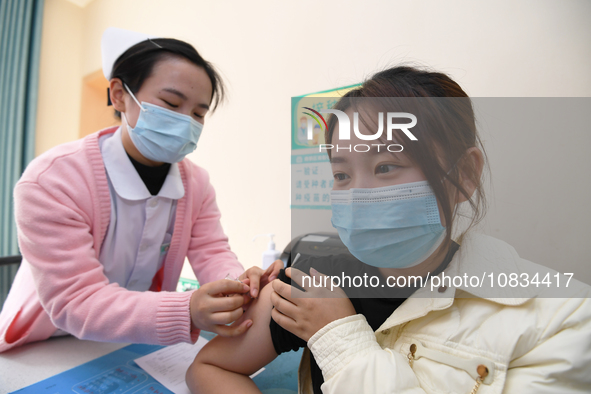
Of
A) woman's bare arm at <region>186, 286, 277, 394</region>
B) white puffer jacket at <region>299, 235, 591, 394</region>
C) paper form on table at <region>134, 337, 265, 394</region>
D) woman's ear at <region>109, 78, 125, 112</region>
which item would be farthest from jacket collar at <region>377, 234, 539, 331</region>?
woman's ear at <region>109, 78, 125, 112</region>

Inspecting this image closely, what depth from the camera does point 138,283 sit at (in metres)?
1.11

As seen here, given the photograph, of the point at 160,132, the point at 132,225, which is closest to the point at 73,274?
the point at 132,225

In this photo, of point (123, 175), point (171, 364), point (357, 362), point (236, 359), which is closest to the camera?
point (357, 362)

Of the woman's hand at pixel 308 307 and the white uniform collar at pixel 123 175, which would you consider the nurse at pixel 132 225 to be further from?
the woman's hand at pixel 308 307

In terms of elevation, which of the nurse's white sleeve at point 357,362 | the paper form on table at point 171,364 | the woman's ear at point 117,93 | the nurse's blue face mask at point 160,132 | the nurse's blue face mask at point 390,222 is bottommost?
the paper form on table at point 171,364

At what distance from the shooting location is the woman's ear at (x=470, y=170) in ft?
1.96

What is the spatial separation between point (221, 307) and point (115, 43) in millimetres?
972

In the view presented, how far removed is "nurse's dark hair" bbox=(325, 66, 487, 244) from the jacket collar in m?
0.05

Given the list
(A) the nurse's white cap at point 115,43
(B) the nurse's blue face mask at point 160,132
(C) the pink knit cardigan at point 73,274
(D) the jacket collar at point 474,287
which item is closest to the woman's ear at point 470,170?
(D) the jacket collar at point 474,287

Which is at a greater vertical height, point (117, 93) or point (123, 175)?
point (117, 93)

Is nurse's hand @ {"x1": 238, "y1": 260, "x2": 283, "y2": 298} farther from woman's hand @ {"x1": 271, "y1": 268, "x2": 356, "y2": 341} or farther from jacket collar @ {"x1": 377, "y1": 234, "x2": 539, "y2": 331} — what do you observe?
jacket collar @ {"x1": 377, "y1": 234, "x2": 539, "y2": 331}

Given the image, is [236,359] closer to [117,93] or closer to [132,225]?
[132,225]

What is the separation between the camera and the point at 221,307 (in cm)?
74

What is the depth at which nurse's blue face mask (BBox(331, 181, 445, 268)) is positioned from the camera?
0.60m
